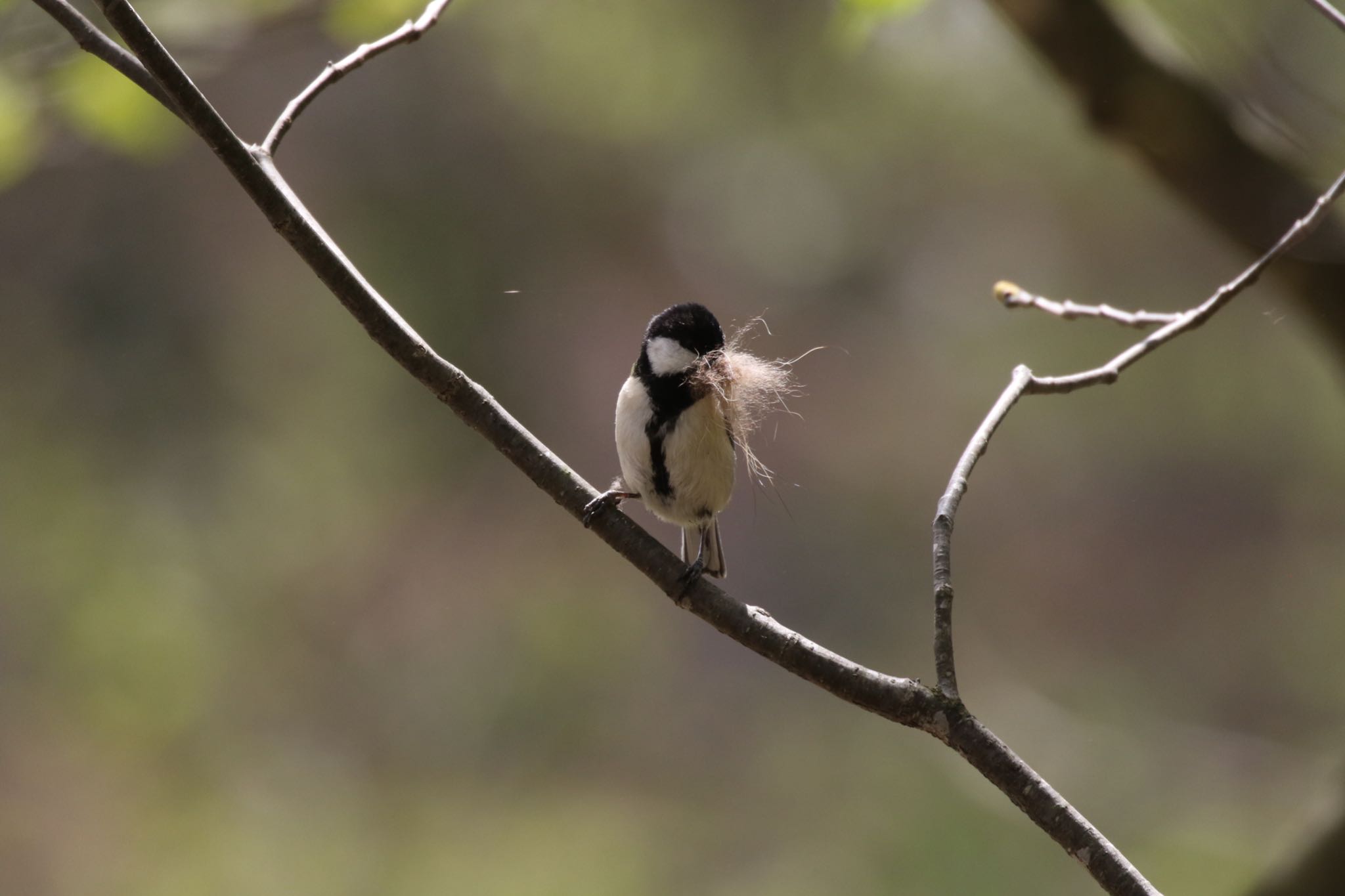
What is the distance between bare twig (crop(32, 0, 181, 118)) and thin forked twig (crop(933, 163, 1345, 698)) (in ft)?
2.33

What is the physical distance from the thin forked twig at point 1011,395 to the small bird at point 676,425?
0.39 m

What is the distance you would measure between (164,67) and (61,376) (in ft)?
8.43

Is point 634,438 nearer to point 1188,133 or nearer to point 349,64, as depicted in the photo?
point 349,64

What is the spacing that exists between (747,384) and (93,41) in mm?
683

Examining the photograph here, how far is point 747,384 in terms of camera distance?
44.3 inches

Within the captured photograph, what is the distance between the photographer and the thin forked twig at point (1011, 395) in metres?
0.81

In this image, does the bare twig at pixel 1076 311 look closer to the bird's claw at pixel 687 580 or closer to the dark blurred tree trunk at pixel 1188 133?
the dark blurred tree trunk at pixel 1188 133

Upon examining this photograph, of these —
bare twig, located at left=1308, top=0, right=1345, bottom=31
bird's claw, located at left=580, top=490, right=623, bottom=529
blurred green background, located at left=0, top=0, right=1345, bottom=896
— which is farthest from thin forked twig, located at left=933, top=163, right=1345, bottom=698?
blurred green background, located at left=0, top=0, right=1345, bottom=896

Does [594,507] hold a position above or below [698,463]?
above

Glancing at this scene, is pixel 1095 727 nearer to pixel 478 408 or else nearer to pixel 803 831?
pixel 803 831

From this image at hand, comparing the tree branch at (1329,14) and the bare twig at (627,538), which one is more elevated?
the tree branch at (1329,14)

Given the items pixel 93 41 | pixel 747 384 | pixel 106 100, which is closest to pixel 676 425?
pixel 747 384

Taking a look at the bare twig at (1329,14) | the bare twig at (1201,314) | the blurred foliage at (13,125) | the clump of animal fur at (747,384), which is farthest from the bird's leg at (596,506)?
the blurred foliage at (13,125)

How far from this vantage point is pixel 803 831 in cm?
308
